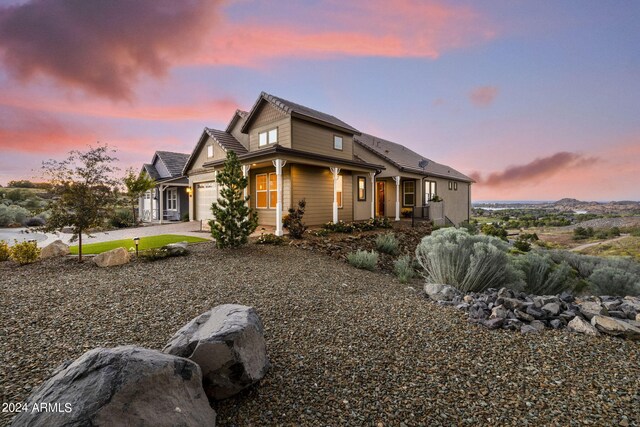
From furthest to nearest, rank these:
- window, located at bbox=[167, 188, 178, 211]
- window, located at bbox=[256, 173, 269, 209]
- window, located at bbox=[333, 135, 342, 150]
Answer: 1. window, located at bbox=[167, 188, 178, 211]
2. window, located at bbox=[333, 135, 342, 150]
3. window, located at bbox=[256, 173, 269, 209]

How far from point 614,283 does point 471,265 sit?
13.4 feet

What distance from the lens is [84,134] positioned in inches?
533

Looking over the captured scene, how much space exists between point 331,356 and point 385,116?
19756 millimetres

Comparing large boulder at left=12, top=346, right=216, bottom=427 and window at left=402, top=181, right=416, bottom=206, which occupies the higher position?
window at left=402, top=181, right=416, bottom=206

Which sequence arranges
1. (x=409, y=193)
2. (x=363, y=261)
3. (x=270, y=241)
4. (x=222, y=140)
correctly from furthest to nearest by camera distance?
(x=409, y=193), (x=222, y=140), (x=270, y=241), (x=363, y=261)

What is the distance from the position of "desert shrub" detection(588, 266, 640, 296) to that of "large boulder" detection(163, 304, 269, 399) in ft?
28.7

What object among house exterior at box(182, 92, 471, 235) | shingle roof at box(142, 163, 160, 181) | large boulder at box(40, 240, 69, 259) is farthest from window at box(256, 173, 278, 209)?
shingle roof at box(142, 163, 160, 181)

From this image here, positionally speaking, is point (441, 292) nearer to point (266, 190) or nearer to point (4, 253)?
point (266, 190)

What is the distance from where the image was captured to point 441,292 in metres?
5.41

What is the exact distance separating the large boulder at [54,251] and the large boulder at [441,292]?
34.7 ft

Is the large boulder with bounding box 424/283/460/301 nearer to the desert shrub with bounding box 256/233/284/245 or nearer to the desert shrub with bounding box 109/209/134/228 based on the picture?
the desert shrub with bounding box 256/233/284/245

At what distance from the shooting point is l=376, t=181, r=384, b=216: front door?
790 inches

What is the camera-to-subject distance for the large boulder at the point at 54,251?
7.88m

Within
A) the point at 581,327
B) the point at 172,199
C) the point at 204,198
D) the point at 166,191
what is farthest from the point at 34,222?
the point at 581,327
